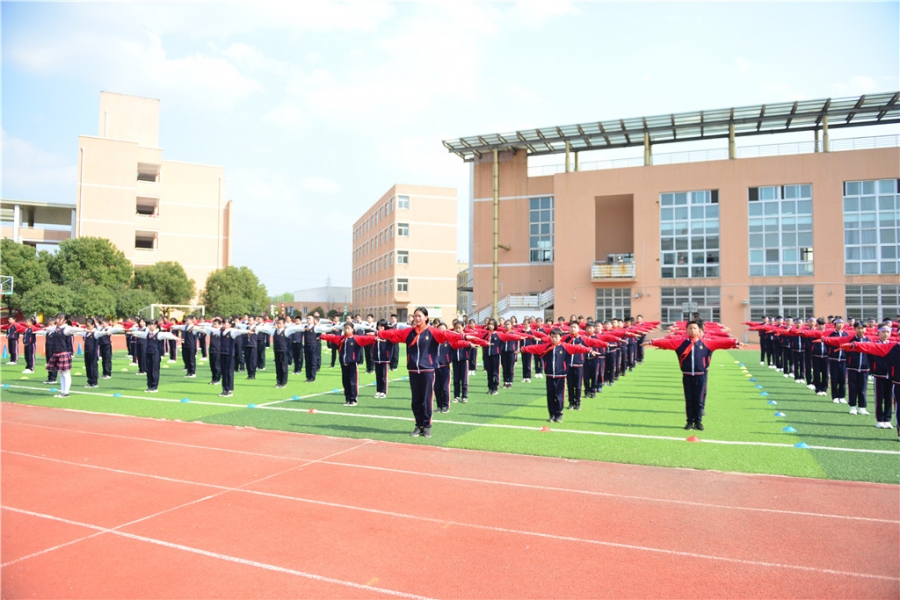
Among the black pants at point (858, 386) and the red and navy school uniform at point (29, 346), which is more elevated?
the red and navy school uniform at point (29, 346)

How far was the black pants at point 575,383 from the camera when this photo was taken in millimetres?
12094

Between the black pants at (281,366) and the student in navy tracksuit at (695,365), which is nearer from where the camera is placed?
the student in navy tracksuit at (695,365)

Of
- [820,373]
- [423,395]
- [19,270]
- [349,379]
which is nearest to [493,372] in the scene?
[349,379]

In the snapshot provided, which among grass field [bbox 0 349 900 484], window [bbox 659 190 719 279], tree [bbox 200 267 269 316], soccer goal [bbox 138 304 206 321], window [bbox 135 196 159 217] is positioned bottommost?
grass field [bbox 0 349 900 484]

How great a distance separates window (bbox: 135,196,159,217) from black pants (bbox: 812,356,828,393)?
170 ft

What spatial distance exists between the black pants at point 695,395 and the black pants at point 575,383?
2.47 m

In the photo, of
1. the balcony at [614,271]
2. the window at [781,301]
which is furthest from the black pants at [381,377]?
the window at [781,301]

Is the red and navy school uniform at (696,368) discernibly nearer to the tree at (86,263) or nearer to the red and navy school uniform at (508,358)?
the red and navy school uniform at (508,358)

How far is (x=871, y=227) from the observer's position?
3434 cm

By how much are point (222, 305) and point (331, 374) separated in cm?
3101

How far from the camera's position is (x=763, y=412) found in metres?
11.7

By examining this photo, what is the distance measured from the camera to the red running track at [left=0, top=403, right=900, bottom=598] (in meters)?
4.34

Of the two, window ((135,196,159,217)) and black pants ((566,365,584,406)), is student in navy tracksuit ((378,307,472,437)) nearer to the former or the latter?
black pants ((566,365,584,406))

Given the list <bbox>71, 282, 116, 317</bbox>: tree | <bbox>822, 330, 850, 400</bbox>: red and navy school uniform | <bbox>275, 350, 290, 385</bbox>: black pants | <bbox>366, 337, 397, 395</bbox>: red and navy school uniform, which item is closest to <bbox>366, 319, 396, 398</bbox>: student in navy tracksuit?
<bbox>366, 337, 397, 395</bbox>: red and navy school uniform
